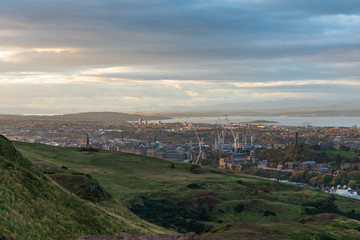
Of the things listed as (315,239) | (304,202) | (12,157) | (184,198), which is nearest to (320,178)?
(304,202)

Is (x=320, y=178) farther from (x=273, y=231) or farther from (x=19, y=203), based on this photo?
(x=19, y=203)

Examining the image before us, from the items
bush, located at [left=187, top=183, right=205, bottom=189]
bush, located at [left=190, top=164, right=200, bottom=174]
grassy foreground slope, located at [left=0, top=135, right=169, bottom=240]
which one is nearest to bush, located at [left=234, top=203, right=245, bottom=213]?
bush, located at [left=187, top=183, right=205, bottom=189]

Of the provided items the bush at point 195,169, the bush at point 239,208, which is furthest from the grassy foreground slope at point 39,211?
the bush at point 195,169

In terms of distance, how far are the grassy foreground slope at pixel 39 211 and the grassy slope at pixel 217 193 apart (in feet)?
34.3

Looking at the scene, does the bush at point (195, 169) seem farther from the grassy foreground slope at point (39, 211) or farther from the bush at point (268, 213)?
the grassy foreground slope at point (39, 211)

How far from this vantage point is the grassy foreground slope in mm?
27469

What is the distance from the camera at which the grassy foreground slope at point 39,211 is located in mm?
27469

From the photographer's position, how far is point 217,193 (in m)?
79.4

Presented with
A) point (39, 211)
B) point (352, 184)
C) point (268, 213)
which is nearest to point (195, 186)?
point (268, 213)

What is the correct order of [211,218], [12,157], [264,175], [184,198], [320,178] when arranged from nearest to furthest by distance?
[12,157], [211,218], [184,198], [320,178], [264,175]

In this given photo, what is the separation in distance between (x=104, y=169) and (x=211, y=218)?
3964 cm

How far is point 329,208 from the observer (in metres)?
79.5

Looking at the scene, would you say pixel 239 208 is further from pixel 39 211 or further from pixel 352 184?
pixel 352 184

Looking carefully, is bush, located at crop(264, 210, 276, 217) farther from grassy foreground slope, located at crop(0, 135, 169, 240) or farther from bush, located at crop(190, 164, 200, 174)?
bush, located at crop(190, 164, 200, 174)
